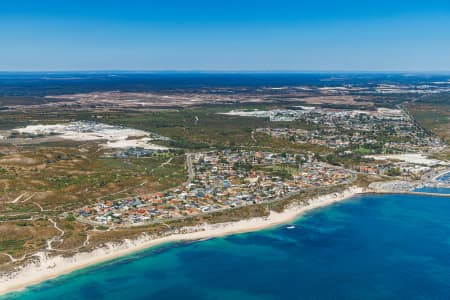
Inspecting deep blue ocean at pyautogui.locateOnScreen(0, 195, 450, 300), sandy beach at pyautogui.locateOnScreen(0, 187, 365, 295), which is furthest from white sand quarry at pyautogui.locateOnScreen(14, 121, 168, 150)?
deep blue ocean at pyautogui.locateOnScreen(0, 195, 450, 300)

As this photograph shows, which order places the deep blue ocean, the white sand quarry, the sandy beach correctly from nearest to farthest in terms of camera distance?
1. the deep blue ocean
2. the sandy beach
3. the white sand quarry

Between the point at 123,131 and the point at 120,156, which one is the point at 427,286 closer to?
the point at 120,156

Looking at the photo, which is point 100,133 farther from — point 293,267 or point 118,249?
point 293,267

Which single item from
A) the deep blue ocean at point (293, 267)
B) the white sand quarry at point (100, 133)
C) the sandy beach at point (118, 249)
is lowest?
the deep blue ocean at point (293, 267)

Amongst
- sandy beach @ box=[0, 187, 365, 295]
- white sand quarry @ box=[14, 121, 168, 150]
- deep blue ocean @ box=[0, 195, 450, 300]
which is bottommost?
deep blue ocean @ box=[0, 195, 450, 300]

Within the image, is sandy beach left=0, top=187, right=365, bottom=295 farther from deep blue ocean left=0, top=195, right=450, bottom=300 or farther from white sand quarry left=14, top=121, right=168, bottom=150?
white sand quarry left=14, top=121, right=168, bottom=150

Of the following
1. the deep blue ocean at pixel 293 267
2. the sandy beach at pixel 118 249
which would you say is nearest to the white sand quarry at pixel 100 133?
the sandy beach at pixel 118 249

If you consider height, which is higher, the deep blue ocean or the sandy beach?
the sandy beach

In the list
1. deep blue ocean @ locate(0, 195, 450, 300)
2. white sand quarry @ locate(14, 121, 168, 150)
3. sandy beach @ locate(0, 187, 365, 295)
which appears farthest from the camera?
white sand quarry @ locate(14, 121, 168, 150)

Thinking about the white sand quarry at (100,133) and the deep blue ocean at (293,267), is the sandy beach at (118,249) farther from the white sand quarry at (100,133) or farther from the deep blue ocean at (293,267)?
the white sand quarry at (100,133)
